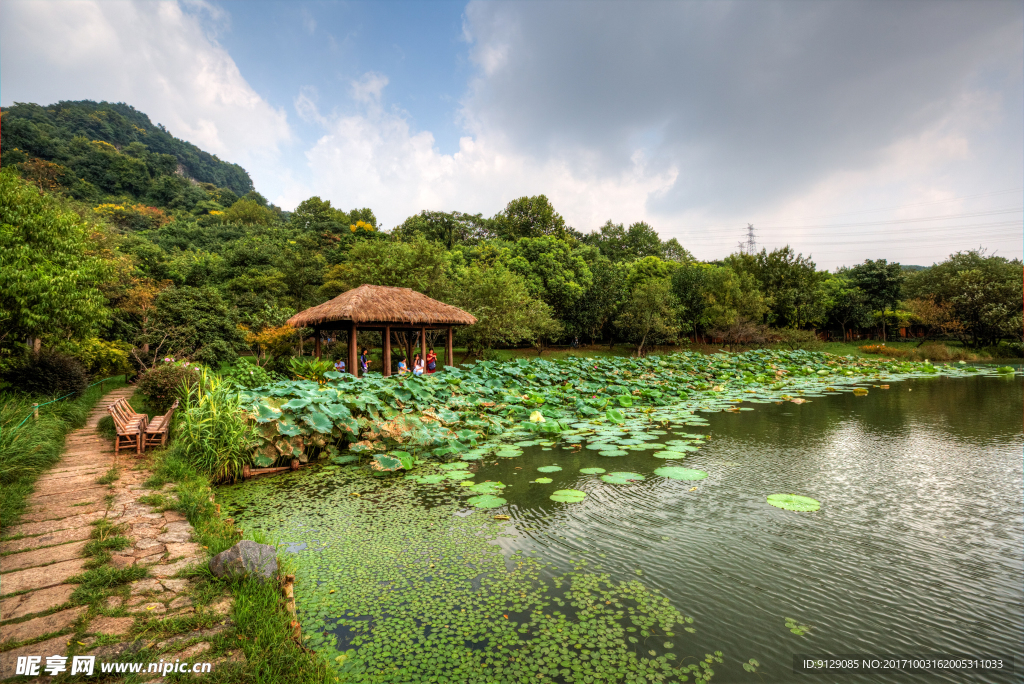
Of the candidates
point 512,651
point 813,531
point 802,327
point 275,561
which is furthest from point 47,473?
point 802,327

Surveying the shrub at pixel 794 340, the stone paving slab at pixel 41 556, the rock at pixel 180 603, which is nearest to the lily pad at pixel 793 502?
the rock at pixel 180 603

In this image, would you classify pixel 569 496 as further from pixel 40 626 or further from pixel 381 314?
pixel 381 314

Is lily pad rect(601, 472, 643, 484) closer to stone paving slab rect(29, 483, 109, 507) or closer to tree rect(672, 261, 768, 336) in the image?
stone paving slab rect(29, 483, 109, 507)

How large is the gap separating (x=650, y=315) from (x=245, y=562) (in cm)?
2297

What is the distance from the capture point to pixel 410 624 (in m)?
2.53

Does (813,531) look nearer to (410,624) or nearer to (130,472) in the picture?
(410,624)

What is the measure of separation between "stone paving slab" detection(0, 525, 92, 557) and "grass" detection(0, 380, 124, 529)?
49 centimetres

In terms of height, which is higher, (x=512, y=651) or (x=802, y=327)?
(x=802, y=327)

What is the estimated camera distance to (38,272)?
7.29 metres

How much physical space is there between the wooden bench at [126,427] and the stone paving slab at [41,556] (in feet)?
10.3

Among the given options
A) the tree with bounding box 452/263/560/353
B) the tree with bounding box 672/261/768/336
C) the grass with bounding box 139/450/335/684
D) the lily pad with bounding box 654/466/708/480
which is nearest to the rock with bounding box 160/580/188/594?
the grass with bounding box 139/450/335/684

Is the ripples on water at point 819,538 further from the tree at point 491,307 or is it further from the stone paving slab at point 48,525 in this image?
the tree at point 491,307

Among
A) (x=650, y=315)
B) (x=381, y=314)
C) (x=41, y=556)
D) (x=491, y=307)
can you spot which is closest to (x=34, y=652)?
(x=41, y=556)

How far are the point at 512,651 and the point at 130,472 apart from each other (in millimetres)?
4976
